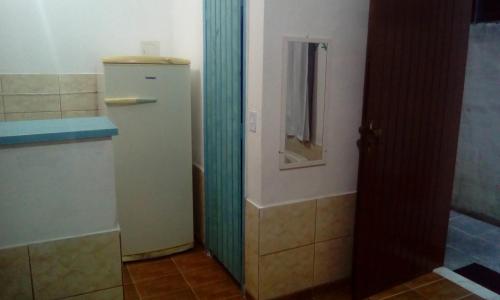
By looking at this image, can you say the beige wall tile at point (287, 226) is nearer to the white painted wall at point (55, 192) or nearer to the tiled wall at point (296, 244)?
the tiled wall at point (296, 244)

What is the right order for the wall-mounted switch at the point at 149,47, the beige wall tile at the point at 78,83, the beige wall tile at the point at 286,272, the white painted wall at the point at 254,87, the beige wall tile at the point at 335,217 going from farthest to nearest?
the wall-mounted switch at the point at 149,47 → the beige wall tile at the point at 78,83 → the beige wall tile at the point at 335,217 → the beige wall tile at the point at 286,272 → the white painted wall at the point at 254,87

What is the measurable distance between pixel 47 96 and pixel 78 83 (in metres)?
0.24

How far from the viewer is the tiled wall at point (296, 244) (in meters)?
2.18

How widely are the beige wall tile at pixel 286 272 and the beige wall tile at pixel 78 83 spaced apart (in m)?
1.92

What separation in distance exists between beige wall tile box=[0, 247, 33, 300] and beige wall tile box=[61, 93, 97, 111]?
2.02 meters

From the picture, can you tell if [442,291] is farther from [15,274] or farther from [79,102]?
[79,102]

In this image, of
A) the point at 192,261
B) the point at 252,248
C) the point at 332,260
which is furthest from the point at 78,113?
the point at 332,260

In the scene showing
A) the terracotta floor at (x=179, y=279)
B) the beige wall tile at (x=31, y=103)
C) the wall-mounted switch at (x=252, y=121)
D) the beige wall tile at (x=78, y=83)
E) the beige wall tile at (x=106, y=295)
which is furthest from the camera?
the beige wall tile at (x=78, y=83)

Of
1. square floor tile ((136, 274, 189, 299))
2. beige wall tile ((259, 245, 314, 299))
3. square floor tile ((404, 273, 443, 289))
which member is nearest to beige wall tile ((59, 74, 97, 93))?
square floor tile ((136, 274, 189, 299))

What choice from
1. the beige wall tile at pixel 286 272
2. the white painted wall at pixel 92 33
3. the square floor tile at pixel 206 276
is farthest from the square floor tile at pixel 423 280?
the white painted wall at pixel 92 33

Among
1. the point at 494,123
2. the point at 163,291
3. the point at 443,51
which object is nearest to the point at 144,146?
the point at 163,291

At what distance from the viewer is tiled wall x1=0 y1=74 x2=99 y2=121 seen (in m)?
2.86

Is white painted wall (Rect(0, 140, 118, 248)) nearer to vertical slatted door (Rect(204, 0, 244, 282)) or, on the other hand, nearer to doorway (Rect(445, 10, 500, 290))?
vertical slatted door (Rect(204, 0, 244, 282))

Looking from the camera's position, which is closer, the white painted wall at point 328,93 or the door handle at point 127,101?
the white painted wall at point 328,93
